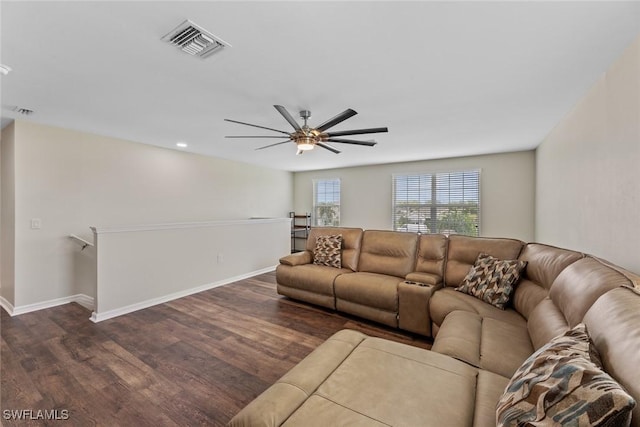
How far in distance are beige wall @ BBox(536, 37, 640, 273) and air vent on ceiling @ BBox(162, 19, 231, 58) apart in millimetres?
2714

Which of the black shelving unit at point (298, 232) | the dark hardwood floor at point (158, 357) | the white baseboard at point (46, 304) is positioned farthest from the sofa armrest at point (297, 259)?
the black shelving unit at point (298, 232)

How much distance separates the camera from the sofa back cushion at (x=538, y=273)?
190 centimetres

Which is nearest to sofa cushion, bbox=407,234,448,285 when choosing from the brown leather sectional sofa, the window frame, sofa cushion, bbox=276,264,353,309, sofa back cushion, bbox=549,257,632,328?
the brown leather sectional sofa

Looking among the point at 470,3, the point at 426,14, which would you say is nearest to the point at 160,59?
the point at 426,14

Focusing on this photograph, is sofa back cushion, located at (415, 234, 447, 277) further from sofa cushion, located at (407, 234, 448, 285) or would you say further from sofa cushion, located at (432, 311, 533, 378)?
sofa cushion, located at (432, 311, 533, 378)

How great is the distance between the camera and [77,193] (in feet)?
12.1

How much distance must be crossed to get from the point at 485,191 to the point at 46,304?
7352 millimetres

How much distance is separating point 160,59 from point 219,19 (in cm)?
72

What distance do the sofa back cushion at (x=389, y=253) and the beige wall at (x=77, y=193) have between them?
3.52 m

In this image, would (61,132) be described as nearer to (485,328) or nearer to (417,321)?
(417,321)

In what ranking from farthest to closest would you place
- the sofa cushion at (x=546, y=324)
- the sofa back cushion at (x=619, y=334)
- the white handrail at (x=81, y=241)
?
the white handrail at (x=81, y=241)
the sofa cushion at (x=546, y=324)
the sofa back cushion at (x=619, y=334)

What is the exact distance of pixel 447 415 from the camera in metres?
1.03

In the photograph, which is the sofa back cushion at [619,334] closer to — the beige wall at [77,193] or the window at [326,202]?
the beige wall at [77,193]

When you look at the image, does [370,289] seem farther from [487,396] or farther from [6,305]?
[6,305]
